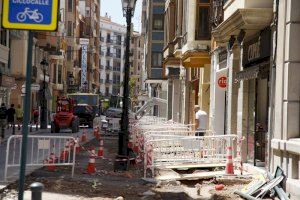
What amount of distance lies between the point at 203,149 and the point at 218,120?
6620 mm

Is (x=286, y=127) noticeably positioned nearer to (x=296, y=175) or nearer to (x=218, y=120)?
(x=296, y=175)

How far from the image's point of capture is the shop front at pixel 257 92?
14898mm

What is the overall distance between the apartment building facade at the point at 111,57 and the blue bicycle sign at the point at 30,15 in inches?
5762

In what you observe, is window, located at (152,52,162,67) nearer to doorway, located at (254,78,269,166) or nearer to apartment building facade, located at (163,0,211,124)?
apartment building facade, located at (163,0,211,124)

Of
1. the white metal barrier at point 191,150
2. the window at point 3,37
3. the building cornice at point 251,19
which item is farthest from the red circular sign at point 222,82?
the window at point 3,37

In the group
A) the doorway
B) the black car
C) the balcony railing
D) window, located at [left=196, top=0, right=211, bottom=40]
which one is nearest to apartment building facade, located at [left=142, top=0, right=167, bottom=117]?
the black car

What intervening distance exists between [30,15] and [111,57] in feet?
490

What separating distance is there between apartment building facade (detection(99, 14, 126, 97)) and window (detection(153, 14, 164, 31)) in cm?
8768

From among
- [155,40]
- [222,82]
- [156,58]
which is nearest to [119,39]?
[155,40]

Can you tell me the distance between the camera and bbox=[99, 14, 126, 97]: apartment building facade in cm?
15362

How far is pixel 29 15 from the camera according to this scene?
6219 millimetres

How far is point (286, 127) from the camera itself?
1191 centimetres

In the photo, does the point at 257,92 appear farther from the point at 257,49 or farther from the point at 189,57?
the point at 189,57

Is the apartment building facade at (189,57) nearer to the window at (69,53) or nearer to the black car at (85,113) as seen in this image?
the black car at (85,113)
